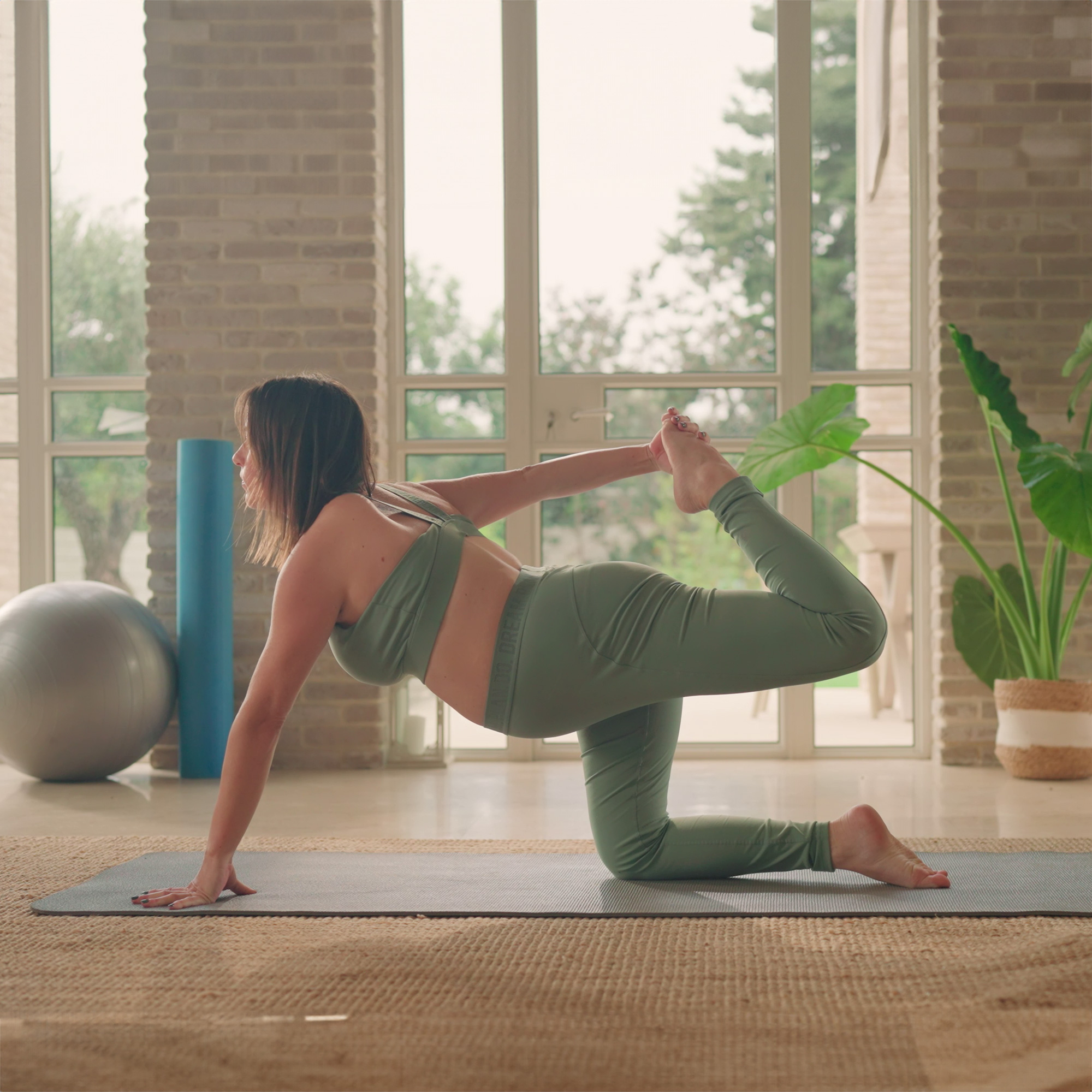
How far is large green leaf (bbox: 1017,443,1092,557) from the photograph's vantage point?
328cm

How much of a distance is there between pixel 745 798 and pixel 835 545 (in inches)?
54.3

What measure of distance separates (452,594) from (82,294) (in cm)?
342

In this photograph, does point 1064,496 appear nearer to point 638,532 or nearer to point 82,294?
point 638,532

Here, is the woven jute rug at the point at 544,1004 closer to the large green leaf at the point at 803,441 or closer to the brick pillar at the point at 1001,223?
the large green leaf at the point at 803,441

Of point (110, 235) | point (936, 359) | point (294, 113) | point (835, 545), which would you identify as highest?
point (294, 113)

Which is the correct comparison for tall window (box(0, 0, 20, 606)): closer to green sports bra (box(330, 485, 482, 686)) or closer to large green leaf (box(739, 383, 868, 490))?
large green leaf (box(739, 383, 868, 490))

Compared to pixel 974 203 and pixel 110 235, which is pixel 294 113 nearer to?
pixel 110 235

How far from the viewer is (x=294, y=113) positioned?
421 centimetres

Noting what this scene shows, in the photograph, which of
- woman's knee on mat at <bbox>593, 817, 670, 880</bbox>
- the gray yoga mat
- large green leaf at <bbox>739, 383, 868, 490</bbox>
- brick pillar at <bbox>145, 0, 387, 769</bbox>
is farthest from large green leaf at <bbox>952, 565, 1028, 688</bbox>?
woman's knee on mat at <bbox>593, 817, 670, 880</bbox>

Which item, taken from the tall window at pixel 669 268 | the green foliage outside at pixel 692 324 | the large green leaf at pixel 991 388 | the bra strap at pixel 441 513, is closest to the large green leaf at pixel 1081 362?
the large green leaf at pixel 991 388

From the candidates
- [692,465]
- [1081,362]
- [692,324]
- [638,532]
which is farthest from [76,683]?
[1081,362]

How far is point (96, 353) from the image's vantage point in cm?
456

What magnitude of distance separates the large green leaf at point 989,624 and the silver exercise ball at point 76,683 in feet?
9.09

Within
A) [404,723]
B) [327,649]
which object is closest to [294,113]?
[327,649]
